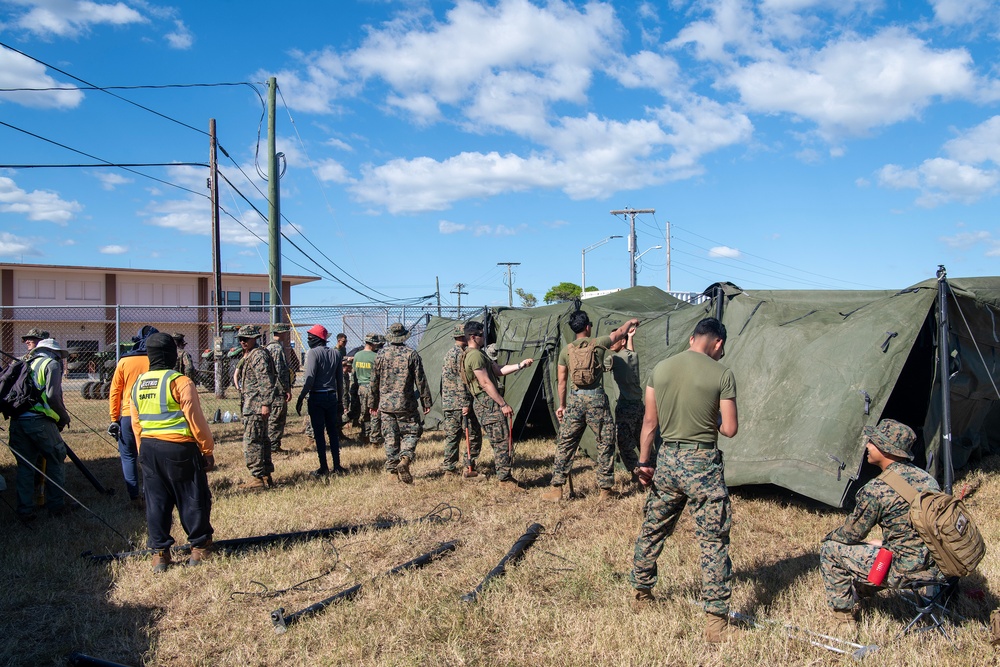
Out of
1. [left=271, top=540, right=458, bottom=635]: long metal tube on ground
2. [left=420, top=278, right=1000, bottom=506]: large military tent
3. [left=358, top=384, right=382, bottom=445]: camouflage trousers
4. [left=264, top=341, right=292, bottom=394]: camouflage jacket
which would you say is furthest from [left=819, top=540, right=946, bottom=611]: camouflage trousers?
[left=358, top=384, right=382, bottom=445]: camouflage trousers

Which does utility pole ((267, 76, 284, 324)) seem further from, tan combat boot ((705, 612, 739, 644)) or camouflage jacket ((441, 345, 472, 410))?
tan combat boot ((705, 612, 739, 644))

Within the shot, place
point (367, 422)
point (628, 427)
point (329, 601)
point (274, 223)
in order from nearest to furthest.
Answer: point (329, 601) < point (628, 427) < point (367, 422) < point (274, 223)

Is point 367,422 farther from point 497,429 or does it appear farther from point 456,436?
point 497,429

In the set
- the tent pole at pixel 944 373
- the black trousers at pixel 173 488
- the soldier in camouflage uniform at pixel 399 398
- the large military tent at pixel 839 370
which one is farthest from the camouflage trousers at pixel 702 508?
the soldier in camouflage uniform at pixel 399 398

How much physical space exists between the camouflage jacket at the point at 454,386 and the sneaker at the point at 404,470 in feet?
2.55

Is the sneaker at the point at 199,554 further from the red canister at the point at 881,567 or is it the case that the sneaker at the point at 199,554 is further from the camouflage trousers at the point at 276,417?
the red canister at the point at 881,567

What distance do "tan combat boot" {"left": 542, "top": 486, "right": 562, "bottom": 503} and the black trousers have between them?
3236 millimetres

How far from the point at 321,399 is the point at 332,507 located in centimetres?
185

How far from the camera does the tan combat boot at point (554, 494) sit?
23.5ft

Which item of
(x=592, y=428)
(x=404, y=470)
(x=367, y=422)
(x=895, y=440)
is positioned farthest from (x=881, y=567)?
(x=367, y=422)

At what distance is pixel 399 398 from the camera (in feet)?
25.7

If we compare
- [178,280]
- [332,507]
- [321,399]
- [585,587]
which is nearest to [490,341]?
[321,399]

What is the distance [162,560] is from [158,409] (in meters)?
1.17

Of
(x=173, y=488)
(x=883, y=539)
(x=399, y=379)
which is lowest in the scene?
(x=883, y=539)
